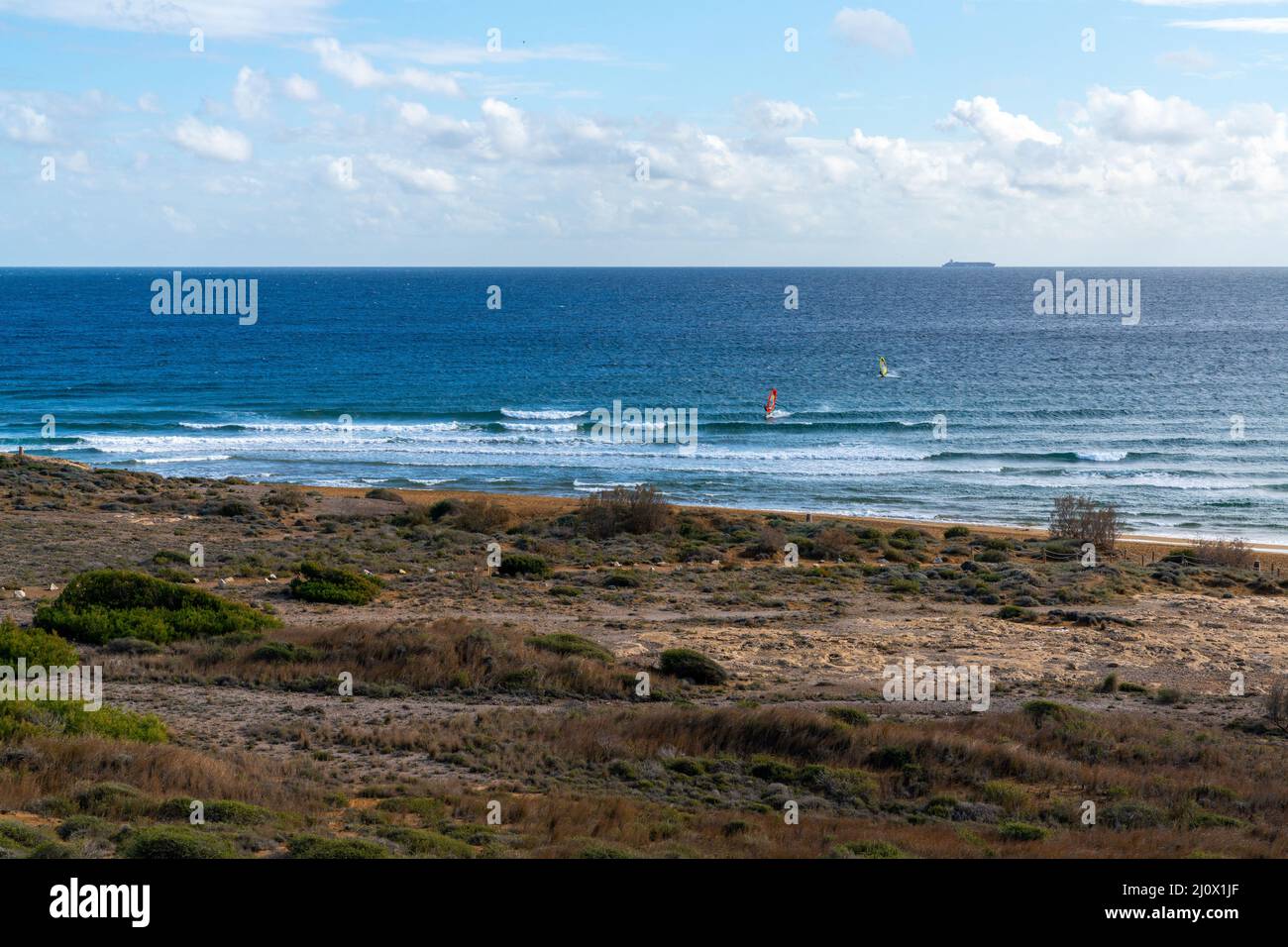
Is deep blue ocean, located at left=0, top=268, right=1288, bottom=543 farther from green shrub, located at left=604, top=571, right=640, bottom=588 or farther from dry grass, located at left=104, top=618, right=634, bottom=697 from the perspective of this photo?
dry grass, located at left=104, top=618, right=634, bottom=697

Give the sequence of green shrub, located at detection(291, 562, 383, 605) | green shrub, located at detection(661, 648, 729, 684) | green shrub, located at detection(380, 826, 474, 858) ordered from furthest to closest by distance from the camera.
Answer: green shrub, located at detection(291, 562, 383, 605) < green shrub, located at detection(661, 648, 729, 684) < green shrub, located at detection(380, 826, 474, 858)

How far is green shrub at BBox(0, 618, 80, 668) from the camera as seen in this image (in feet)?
54.9

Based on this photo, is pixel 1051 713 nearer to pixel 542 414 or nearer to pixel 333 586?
pixel 333 586

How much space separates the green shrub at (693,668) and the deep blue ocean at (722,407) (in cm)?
2664

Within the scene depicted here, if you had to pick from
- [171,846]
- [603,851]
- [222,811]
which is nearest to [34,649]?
[222,811]

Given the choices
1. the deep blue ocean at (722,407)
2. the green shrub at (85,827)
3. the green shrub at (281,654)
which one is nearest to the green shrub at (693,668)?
the green shrub at (281,654)

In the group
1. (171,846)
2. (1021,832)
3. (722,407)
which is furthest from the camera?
(722,407)

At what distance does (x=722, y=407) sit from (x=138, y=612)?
52.7 metres

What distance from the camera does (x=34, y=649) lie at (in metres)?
17.0

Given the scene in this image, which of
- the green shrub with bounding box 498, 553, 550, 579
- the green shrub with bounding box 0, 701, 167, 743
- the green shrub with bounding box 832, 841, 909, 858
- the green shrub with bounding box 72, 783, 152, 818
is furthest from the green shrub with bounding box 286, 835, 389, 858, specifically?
the green shrub with bounding box 498, 553, 550, 579

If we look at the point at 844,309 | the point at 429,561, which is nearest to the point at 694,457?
the point at 429,561

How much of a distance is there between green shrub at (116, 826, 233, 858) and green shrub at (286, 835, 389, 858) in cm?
58

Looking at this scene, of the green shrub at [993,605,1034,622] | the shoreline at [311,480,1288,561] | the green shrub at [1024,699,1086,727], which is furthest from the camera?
the shoreline at [311,480,1288,561]
